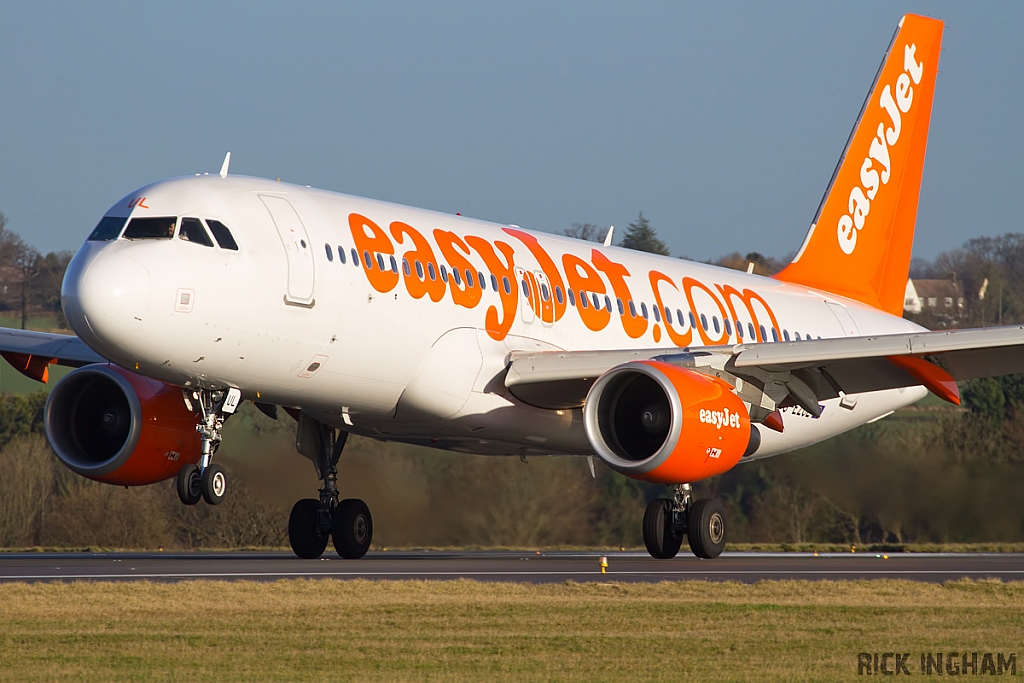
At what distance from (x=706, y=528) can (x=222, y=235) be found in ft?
29.0

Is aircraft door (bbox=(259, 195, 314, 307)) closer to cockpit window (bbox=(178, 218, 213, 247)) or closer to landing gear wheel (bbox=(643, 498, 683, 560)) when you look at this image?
cockpit window (bbox=(178, 218, 213, 247))

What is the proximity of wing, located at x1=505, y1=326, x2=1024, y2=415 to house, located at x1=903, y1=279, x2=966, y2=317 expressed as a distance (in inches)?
1218

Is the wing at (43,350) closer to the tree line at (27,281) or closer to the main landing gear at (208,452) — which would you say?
the main landing gear at (208,452)

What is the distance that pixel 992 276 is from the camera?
2276 inches

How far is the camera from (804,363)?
19312 millimetres

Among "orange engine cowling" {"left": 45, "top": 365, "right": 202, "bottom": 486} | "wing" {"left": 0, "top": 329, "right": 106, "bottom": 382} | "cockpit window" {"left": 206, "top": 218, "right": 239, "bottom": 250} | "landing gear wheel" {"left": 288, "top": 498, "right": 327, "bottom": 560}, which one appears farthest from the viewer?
"landing gear wheel" {"left": 288, "top": 498, "right": 327, "bottom": 560}

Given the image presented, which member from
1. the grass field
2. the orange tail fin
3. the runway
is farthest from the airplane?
the orange tail fin

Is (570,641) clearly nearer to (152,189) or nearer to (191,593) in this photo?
(191,593)

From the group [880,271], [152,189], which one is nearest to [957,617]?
[152,189]

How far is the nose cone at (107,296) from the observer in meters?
15.3

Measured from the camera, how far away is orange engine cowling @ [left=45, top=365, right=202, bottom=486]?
20.1 m

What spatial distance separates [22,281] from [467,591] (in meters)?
34.1

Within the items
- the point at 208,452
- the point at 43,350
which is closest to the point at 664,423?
the point at 208,452

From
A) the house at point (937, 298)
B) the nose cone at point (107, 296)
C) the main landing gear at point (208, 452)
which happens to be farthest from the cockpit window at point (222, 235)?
the house at point (937, 298)
